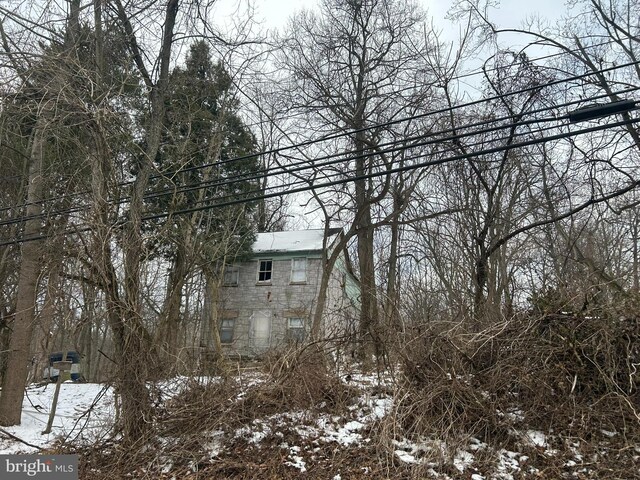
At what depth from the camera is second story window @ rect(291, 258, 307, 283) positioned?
24.5 metres

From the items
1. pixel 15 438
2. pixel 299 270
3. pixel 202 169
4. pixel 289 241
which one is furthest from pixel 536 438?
pixel 289 241

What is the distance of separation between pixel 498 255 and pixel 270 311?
11.5 m

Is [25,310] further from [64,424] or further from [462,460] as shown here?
[462,460]

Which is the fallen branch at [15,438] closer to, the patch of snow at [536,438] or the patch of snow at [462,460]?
the patch of snow at [462,460]

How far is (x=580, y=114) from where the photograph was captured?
5660 millimetres

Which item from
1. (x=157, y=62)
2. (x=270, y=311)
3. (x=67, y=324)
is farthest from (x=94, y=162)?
(x=270, y=311)

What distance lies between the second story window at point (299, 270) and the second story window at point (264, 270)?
3.82 feet

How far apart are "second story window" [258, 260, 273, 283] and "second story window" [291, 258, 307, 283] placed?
1165 millimetres

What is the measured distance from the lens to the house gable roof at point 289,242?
24688 millimetres

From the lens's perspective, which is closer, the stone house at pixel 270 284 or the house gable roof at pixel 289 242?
the stone house at pixel 270 284

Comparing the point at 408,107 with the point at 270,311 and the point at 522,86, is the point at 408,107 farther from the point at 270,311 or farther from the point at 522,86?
the point at 270,311

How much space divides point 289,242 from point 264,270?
181 centimetres

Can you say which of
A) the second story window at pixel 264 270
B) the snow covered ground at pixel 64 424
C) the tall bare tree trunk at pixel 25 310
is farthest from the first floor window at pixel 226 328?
the tall bare tree trunk at pixel 25 310

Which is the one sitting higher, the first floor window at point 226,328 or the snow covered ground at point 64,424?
the first floor window at point 226,328
